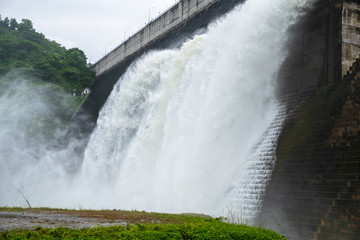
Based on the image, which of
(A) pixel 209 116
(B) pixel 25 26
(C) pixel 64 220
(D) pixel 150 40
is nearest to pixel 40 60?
(B) pixel 25 26

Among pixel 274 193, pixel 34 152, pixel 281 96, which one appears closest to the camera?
pixel 274 193

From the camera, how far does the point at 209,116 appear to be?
47.0ft

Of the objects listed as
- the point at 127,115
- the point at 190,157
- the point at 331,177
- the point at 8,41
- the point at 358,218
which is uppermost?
the point at 8,41

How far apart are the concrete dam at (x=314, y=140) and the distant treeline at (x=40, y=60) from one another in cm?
3044

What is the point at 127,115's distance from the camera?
24516mm

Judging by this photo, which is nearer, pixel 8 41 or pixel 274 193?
pixel 274 193

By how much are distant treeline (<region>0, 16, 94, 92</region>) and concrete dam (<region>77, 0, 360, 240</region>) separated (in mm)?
30441

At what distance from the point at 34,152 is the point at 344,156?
26.8 meters

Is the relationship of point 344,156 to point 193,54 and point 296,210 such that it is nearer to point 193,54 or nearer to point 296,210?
point 296,210

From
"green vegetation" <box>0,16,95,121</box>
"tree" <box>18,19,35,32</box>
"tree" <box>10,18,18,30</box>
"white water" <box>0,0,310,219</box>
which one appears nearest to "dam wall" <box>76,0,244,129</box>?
"green vegetation" <box>0,16,95,121</box>

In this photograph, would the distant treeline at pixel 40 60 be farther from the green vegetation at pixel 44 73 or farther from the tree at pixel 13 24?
the tree at pixel 13 24

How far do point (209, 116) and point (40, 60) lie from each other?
Answer: 35.1 metres

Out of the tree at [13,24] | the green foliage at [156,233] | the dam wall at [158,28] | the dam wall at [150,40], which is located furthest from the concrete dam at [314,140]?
the tree at [13,24]

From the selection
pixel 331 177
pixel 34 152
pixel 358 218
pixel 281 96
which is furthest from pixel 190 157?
pixel 34 152
